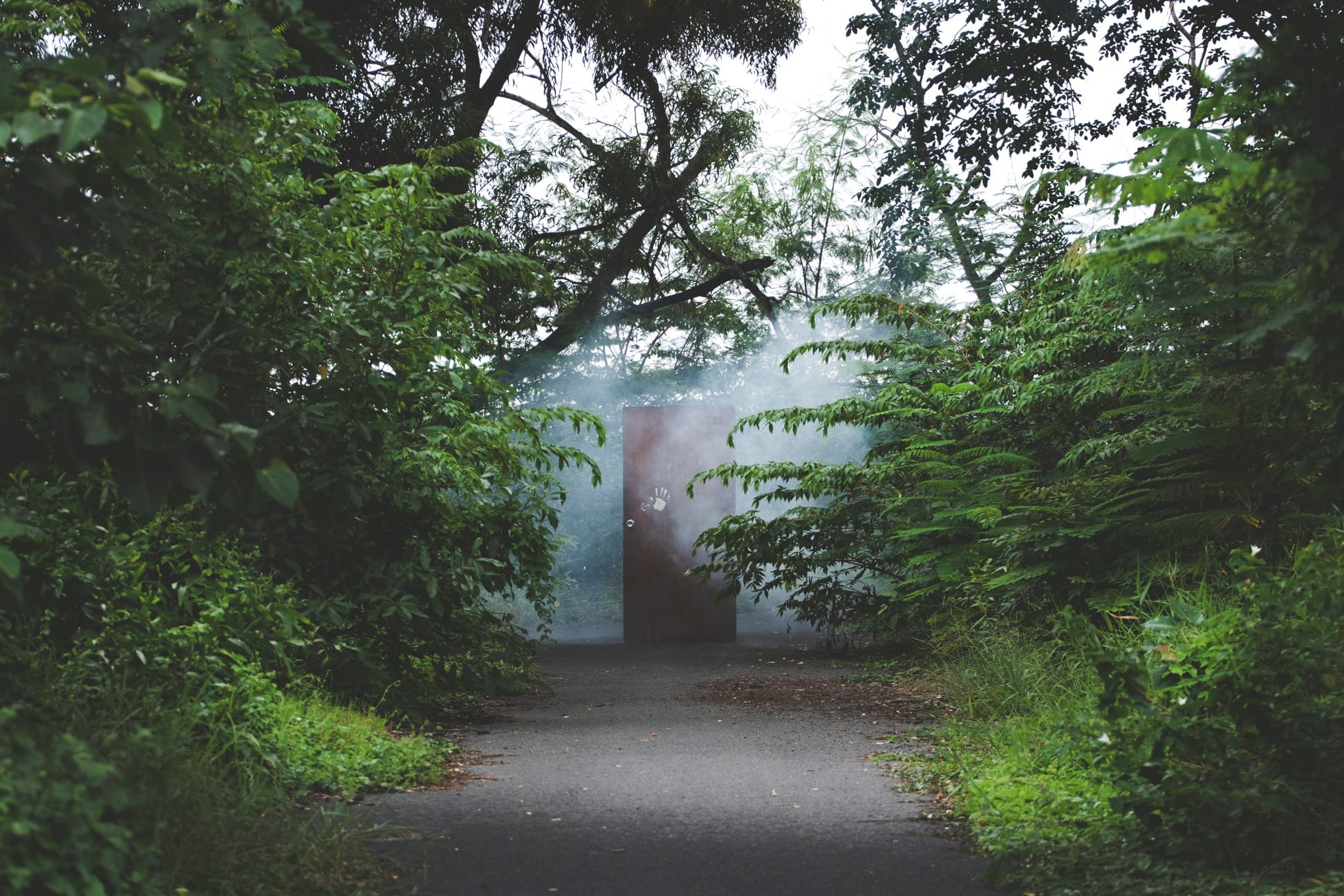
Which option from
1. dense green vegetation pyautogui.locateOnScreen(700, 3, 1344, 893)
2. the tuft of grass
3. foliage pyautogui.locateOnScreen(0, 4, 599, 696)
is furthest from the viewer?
foliage pyautogui.locateOnScreen(0, 4, 599, 696)

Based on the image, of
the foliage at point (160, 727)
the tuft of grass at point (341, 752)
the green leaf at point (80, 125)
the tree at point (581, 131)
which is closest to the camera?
the green leaf at point (80, 125)

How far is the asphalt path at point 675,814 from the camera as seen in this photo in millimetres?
3545

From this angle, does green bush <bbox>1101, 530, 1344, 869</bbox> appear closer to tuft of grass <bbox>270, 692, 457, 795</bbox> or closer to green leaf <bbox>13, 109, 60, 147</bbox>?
tuft of grass <bbox>270, 692, 457, 795</bbox>

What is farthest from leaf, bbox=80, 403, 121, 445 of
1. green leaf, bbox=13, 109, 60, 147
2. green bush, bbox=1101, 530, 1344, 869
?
green bush, bbox=1101, 530, 1344, 869

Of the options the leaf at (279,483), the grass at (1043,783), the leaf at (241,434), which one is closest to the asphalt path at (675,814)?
the grass at (1043,783)

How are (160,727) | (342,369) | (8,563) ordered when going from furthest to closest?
(342,369), (160,727), (8,563)

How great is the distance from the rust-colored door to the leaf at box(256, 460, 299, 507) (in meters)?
10.2

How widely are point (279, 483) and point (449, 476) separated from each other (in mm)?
3618

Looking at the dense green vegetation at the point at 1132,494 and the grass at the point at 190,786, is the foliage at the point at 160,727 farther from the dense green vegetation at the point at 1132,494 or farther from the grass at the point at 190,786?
the dense green vegetation at the point at 1132,494

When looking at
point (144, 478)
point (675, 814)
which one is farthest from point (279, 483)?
point (675, 814)

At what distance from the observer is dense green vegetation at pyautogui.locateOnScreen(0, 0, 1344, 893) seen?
2658 mm

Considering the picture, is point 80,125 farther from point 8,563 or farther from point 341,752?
point 341,752

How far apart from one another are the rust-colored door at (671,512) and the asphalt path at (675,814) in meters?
5.53

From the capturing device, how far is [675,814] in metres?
4.42
